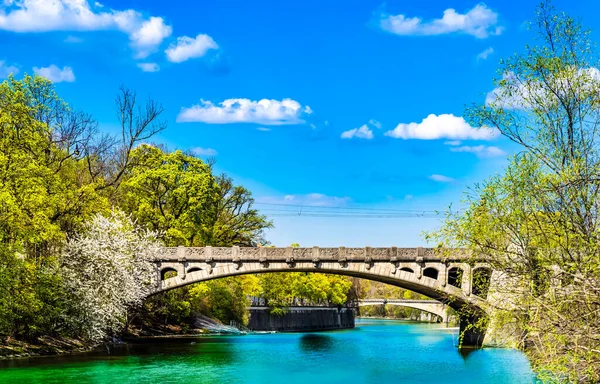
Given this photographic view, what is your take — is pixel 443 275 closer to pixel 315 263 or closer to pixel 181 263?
pixel 315 263

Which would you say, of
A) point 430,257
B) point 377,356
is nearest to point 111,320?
point 377,356

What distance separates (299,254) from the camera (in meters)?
45.1

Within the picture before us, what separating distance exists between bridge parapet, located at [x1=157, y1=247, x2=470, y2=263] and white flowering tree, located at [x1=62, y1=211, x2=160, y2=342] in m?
4.66

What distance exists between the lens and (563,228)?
17984 mm

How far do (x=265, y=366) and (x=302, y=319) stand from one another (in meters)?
43.4

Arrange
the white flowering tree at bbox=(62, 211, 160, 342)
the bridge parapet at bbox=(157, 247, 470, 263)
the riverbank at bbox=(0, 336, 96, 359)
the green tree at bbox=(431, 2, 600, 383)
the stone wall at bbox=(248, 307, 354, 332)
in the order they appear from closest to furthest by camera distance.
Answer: the green tree at bbox=(431, 2, 600, 383)
the riverbank at bbox=(0, 336, 96, 359)
the white flowering tree at bbox=(62, 211, 160, 342)
the bridge parapet at bbox=(157, 247, 470, 263)
the stone wall at bbox=(248, 307, 354, 332)

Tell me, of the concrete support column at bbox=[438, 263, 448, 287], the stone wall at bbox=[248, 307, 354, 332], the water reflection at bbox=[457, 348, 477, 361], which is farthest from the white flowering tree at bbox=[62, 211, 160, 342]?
the stone wall at bbox=[248, 307, 354, 332]

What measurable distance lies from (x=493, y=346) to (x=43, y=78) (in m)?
30.4

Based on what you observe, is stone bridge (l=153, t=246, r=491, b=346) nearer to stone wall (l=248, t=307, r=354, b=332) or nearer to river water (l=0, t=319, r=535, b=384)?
river water (l=0, t=319, r=535, b=384)

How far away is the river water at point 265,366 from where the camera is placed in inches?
1174

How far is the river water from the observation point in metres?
29.8

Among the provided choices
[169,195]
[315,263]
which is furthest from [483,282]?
[169,195]

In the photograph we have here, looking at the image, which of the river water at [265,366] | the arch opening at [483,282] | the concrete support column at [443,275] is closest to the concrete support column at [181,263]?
the river water at [265,366]

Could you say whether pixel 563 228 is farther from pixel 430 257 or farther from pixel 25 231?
pixel 430 257
